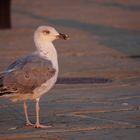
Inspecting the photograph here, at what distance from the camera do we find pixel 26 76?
1134cm

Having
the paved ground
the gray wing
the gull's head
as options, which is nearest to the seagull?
the gray wing

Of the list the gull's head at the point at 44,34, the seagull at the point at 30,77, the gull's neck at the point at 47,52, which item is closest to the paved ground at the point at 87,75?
the seagull at the point at 30,77

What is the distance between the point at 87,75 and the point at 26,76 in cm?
656

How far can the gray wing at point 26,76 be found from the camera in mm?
11242

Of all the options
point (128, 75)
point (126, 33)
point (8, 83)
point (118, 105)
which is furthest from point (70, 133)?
point (126, 33)

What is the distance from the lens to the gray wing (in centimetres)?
1124

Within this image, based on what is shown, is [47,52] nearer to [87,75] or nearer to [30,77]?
[30,77]

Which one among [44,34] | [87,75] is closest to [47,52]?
[44,34]

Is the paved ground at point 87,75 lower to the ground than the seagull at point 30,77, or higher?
lower

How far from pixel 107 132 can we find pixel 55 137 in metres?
0.77

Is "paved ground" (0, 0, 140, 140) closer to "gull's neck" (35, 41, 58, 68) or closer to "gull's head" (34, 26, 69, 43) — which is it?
"gull's neck" (35, 41, 58, 68)

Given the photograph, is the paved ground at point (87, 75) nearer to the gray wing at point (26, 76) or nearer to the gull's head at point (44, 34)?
the gray wing at point (26, 76)

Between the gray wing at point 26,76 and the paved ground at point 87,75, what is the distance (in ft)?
2.04

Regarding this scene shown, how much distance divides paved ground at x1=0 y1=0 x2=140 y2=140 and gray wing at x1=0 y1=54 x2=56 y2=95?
2.04ft
